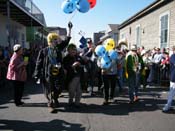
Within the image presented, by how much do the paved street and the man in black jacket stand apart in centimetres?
60

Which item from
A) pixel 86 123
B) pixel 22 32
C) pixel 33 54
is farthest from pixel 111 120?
pixel 22 32

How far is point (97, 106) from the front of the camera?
9680 millimetres

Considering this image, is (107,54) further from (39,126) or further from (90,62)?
(39,126)

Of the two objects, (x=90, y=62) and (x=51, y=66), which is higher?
(x=90, y=62)

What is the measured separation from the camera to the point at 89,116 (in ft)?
27.4

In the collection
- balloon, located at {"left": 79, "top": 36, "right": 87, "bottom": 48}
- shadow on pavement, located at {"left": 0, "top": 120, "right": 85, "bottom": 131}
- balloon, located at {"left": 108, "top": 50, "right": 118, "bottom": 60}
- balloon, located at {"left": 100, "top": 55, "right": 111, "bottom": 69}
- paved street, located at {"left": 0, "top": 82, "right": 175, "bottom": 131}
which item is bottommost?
shadow on pavement, located at {"left": 0, "top": 120, "right": 85, "bottom": 131}

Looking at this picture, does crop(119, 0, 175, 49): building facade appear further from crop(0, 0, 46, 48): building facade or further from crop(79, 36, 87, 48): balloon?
crop(0, 0, 46, 48): building facade

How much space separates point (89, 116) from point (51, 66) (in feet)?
5.34

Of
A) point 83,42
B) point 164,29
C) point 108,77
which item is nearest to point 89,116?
point 108,77

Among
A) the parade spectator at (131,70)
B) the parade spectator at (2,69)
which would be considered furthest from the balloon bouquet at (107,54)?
the parade spectator at (2,69)

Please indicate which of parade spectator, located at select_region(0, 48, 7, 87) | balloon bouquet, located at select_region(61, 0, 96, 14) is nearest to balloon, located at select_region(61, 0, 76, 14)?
balloon bouquet, located at select_region(61, 0, 96, 14)

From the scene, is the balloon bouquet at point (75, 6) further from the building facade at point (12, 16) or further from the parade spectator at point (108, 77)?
the building facade at point (12, 16)

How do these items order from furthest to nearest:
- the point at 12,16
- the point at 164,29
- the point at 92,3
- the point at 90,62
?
the point at 12,16 → the point at 164,29 → the point at 90,62 → the point at 92,3

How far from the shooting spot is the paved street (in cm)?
730
